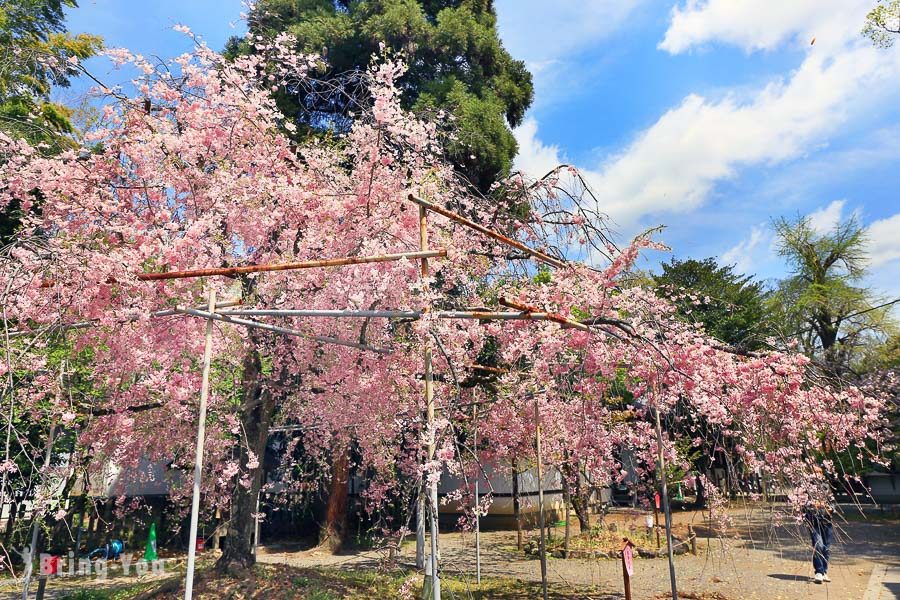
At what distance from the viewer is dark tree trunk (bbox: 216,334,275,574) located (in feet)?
26.0

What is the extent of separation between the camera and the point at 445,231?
8.53 meters

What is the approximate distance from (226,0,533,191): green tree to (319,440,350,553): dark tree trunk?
8182 millimetres

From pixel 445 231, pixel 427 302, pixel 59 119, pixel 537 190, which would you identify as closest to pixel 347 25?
pixel 59 119

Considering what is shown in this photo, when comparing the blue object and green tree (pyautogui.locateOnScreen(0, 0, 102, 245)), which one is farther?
the blue object

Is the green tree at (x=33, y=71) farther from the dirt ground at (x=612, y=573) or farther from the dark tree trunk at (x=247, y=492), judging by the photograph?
the dirt ground at (x=612, y=573)

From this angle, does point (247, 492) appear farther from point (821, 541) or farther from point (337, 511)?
point (821, 541)

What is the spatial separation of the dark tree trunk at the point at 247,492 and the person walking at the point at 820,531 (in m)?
7.30

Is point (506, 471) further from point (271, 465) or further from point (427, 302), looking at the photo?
point (427, 302)

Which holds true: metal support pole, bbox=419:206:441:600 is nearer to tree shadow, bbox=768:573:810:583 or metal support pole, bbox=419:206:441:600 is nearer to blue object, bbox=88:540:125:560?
tree shadow, bbox=768:573:810:583

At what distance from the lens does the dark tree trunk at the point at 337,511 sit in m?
14.6

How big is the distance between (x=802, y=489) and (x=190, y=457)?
8.34 meters

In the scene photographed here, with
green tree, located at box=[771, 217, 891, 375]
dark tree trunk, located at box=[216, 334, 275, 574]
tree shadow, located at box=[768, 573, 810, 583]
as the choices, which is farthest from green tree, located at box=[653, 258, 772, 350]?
dark tree trunk, located at box=[216, 334, 275, 574]

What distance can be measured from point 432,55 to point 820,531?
14.1 m

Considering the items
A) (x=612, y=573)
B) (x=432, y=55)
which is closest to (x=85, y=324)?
(x=612, y=573)
